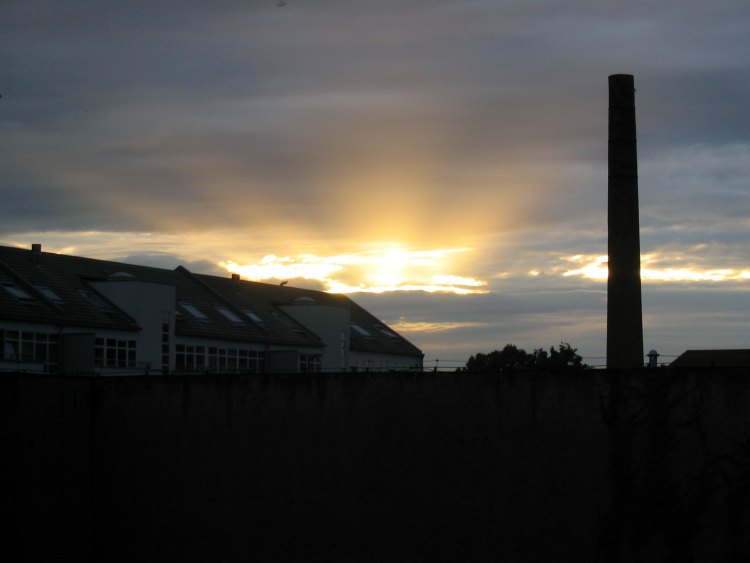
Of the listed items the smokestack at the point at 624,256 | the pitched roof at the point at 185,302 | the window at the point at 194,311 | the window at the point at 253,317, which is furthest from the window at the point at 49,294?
the smokestack at the point at 624,256

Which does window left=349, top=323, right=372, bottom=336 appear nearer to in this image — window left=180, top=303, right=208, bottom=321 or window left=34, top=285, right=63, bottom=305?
window left=180, top=303, right=208, bottom=321

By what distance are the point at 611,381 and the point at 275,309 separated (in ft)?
141

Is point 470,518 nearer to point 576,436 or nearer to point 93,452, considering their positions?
point 576,436

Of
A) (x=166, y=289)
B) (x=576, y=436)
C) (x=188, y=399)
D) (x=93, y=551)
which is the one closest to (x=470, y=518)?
(x=576, y=436)

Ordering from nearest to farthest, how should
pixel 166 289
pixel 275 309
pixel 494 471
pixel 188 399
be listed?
pixel 494 471, pixel 188 399, pixel 166 289, pixel 275 309

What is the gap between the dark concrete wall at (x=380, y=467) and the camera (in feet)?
73.0

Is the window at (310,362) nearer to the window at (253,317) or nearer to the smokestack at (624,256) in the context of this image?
the window at (253,317)

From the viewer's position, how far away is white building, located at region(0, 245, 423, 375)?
4459 cm

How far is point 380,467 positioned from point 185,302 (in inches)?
1291

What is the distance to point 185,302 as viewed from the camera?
56438 mm

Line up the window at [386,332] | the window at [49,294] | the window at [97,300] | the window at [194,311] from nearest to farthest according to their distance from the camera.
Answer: the window at [49,294], the window at [97,300], the window at [194,311], the window at [386,332]

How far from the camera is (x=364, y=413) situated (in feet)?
84.6

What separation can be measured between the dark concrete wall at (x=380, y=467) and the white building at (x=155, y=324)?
25.9 ft

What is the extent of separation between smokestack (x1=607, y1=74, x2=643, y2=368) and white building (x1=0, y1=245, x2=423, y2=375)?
8.25 meters
